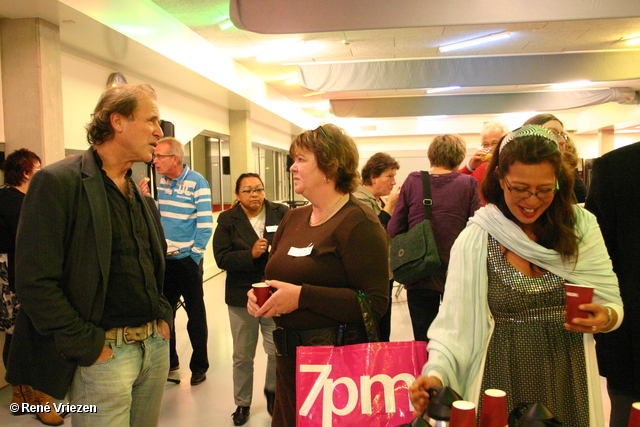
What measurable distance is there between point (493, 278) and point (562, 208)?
11.2 inches

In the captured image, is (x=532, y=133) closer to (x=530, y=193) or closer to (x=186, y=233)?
(x=530, y=193)

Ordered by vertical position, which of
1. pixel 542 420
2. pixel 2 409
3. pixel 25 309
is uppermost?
pixel 25 309

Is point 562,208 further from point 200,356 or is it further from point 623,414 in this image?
point 200,356

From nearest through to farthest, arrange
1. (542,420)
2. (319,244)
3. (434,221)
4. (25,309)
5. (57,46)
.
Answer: (542,420)
(25,309)
(319,244)
(434,221)
(57,46)

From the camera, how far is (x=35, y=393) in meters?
3.41

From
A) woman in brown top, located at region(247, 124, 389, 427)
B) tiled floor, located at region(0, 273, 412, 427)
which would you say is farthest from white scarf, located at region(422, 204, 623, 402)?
tiled floor, located at region(0, 273, 412, 427)

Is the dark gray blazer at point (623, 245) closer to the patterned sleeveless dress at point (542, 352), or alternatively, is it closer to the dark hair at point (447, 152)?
the patterned sleeveless dress at point (542, 352)

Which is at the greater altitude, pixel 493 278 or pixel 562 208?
pixel 562 208

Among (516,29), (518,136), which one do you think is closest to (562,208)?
(518,136)

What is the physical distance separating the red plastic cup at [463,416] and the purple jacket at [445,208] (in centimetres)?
200

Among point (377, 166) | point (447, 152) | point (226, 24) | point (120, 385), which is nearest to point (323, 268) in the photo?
point (120, 385)

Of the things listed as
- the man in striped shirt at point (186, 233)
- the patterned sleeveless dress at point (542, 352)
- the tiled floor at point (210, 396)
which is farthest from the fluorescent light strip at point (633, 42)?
the patterned sleeveless dress at point (542, 352)

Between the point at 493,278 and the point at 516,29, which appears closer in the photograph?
the point at 493,278

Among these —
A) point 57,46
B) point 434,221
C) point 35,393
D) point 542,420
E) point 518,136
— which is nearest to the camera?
point 542,420
